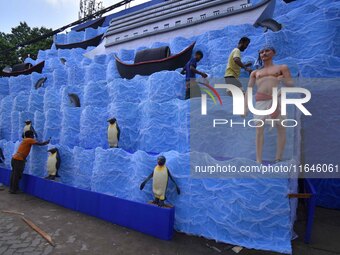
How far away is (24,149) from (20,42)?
28319 mm

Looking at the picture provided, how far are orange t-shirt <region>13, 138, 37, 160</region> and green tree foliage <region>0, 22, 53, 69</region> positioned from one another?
76.7 feet

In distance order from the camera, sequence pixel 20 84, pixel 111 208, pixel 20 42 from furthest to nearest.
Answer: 1. pixel 20 42
2. pixel 20 84
3. pixel 111 208

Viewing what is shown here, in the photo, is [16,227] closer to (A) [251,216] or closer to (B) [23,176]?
(B) [23,176]

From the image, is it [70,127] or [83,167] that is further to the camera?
[70,127]

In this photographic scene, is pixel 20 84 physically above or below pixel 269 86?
above

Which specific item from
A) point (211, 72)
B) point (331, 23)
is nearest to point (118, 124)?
point (211, 72)

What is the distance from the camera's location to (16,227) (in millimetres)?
5152

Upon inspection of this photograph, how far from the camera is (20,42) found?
99.1 feet

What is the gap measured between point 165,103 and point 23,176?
4955mm

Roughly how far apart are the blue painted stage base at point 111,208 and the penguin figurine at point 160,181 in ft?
0.92

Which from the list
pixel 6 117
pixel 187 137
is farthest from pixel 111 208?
pixel 6 117

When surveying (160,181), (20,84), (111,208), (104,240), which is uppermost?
(20,84)

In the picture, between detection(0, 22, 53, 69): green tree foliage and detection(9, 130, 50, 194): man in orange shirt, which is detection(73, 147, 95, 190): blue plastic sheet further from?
detection(0, 22, 53, 69): green tree foliage

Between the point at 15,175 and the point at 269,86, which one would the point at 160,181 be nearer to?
the point at 269,86
